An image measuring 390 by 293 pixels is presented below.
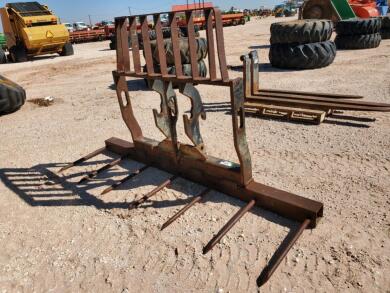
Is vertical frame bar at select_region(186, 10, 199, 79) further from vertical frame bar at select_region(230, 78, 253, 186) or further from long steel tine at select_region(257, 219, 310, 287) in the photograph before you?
long steel tine at select_region(257, 219, 310, 287)

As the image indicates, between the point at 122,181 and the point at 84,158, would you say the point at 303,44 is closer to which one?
the point at 84,158

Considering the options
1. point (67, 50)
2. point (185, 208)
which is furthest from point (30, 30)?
point (185, 208)

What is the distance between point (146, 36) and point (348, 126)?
269 cm

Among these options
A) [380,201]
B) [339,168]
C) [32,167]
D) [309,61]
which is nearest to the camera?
[380,201]

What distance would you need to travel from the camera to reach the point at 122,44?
321 centimetres

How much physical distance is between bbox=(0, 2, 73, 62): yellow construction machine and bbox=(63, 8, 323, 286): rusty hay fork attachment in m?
11.4

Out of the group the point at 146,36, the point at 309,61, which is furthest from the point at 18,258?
the point at 309,61

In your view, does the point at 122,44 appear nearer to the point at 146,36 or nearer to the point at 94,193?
the point at 146,36

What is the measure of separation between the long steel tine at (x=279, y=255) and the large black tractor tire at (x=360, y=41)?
916 cm

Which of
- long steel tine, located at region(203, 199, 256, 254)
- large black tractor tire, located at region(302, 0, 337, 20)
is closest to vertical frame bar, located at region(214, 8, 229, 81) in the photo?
A: long steel tine, located at region(203, 199, 256, 254)

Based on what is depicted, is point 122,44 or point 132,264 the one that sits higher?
point 122,44

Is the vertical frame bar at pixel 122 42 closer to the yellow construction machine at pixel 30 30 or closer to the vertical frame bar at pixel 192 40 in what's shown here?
the vertical frame bar at pixel 192 40

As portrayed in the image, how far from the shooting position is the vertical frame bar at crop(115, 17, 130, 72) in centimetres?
319

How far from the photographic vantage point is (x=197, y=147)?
2973mm
